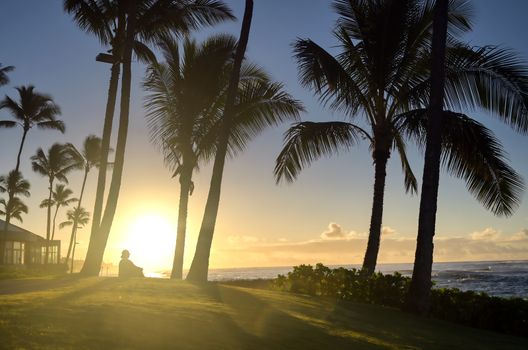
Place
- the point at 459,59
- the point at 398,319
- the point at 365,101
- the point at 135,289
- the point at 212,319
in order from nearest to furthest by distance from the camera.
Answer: the point at 212,319
the point at 135,289
the point at 398,319
the point at 459,59
the point at 365,101

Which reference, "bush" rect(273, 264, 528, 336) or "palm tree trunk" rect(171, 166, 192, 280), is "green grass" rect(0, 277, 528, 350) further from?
"palm tree trunk" rect(171, 166, 192, 280)

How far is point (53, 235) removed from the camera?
75.1 metres

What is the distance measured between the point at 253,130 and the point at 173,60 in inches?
188

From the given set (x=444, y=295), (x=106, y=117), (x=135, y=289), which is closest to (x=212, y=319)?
(x=135, y=289)

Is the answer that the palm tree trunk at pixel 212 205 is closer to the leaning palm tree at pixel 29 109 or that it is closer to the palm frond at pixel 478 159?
the palm frond at pixel 478 159

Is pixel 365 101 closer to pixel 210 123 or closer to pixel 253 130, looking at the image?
pixel 253 130

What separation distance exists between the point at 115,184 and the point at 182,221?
2.88 m

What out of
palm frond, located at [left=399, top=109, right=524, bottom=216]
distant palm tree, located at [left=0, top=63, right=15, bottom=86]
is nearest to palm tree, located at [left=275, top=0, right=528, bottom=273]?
palm frond, located at [left=399, top=109, right=524, bottom=216]

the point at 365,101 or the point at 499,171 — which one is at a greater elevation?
the point at 365,101

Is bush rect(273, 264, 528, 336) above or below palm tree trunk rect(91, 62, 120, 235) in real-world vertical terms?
below

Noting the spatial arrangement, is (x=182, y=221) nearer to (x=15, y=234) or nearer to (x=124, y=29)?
Answer: (x=124, y=29)

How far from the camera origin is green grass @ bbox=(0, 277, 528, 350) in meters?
5.57

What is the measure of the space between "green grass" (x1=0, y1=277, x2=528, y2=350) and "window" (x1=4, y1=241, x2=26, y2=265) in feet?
124

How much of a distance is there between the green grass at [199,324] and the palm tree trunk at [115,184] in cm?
693
